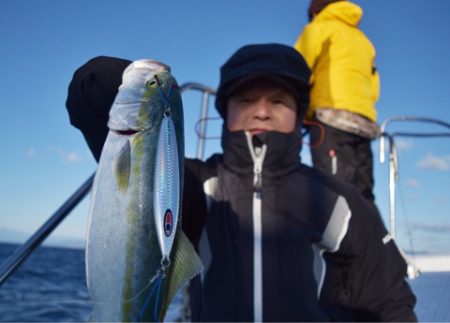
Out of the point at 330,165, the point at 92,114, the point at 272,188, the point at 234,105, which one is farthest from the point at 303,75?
the point at 92,114

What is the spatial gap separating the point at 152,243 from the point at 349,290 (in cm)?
184

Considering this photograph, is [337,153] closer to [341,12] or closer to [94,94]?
[341,12]

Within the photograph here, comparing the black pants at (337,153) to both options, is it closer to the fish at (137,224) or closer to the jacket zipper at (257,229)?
the jacket zipper at (257,229)

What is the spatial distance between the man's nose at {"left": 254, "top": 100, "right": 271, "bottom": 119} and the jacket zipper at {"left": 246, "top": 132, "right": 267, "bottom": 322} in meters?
0.15

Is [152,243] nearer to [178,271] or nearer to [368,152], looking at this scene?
[178,271]

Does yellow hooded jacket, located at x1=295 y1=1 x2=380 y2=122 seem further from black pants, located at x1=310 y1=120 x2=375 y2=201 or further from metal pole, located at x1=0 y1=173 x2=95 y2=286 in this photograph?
metal pole, located at x1=0 y1=173 x2=95 y2=286

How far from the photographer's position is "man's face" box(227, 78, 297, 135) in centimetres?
254

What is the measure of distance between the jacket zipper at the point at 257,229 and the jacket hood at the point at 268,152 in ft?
0.10

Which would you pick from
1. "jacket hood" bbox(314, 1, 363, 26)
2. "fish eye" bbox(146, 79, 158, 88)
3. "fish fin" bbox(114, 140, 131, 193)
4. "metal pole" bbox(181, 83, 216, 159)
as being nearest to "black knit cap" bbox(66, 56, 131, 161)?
"fish eye" bbox(146, 79, 158, 88)

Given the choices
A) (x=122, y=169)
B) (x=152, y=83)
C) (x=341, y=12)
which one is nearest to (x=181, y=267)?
(x=122, y=169)

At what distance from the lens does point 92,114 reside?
5.49ft

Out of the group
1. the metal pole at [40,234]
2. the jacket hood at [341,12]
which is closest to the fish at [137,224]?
the metal pole at [40,234]

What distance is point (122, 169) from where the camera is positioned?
1.00 meters

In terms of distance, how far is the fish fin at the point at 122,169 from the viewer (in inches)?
39.1
